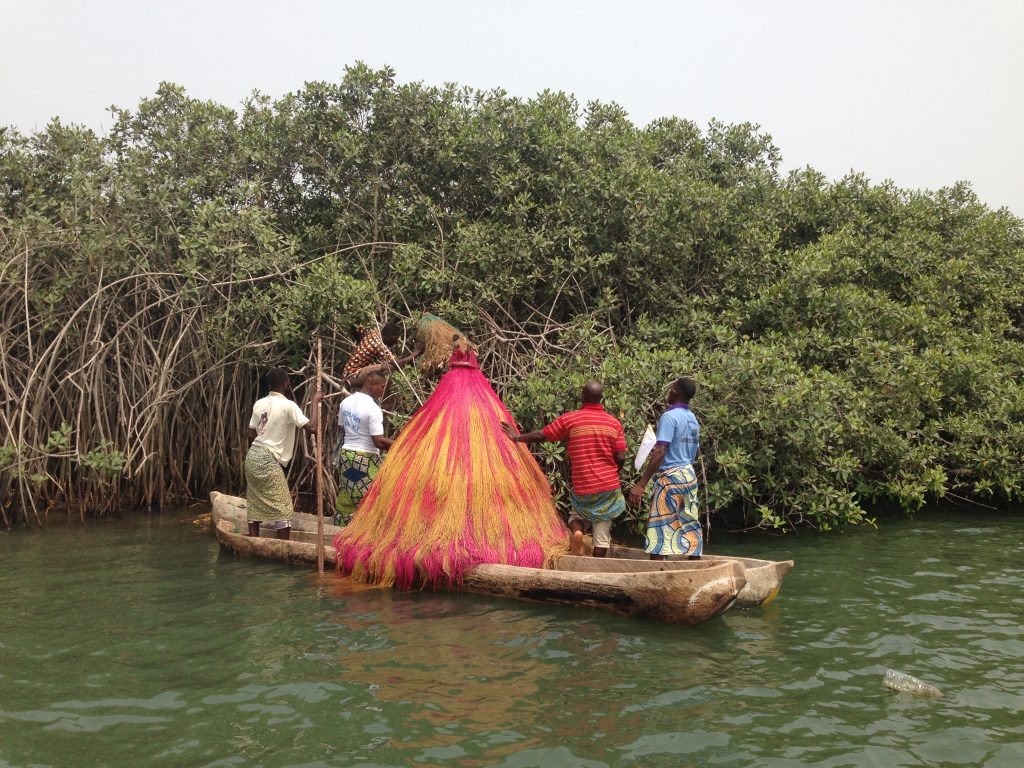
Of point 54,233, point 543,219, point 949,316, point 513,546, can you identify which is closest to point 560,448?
point 513,546

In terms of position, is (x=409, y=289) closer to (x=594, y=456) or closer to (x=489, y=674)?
(x=594, y=456)

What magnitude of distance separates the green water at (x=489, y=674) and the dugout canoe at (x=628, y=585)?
11cm

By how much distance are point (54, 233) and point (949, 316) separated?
9.56 metres

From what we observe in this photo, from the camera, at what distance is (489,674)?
14.2 feet

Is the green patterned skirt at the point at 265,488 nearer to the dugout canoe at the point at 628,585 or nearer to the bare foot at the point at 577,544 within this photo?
the dugout canoe at the point at 628,585

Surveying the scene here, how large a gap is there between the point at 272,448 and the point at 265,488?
0.34m

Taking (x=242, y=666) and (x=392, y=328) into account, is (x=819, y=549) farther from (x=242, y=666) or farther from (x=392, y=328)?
(x=242, y=666)

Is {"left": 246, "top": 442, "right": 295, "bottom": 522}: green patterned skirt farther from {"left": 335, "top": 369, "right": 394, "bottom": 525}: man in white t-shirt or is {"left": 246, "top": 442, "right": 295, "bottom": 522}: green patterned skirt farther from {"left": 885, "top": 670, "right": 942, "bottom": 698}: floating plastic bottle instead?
{"left": 885, "top": 670, "right": 942, "bottom": 698}: floating plastic bottle

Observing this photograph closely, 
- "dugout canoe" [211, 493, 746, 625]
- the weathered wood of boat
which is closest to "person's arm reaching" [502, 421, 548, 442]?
"dugout canoe" [211, 493, 746, 625]

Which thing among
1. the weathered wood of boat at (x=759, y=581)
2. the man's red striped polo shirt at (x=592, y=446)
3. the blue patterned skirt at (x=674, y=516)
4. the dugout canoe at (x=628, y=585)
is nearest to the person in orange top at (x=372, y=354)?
the dugout canoe at (x=628, y=585)

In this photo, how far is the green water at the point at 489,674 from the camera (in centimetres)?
354

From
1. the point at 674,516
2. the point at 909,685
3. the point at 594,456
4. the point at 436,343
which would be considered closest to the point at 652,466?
the point at 674,516

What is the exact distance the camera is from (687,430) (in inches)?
228

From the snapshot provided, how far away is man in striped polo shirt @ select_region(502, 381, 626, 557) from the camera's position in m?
6.12
